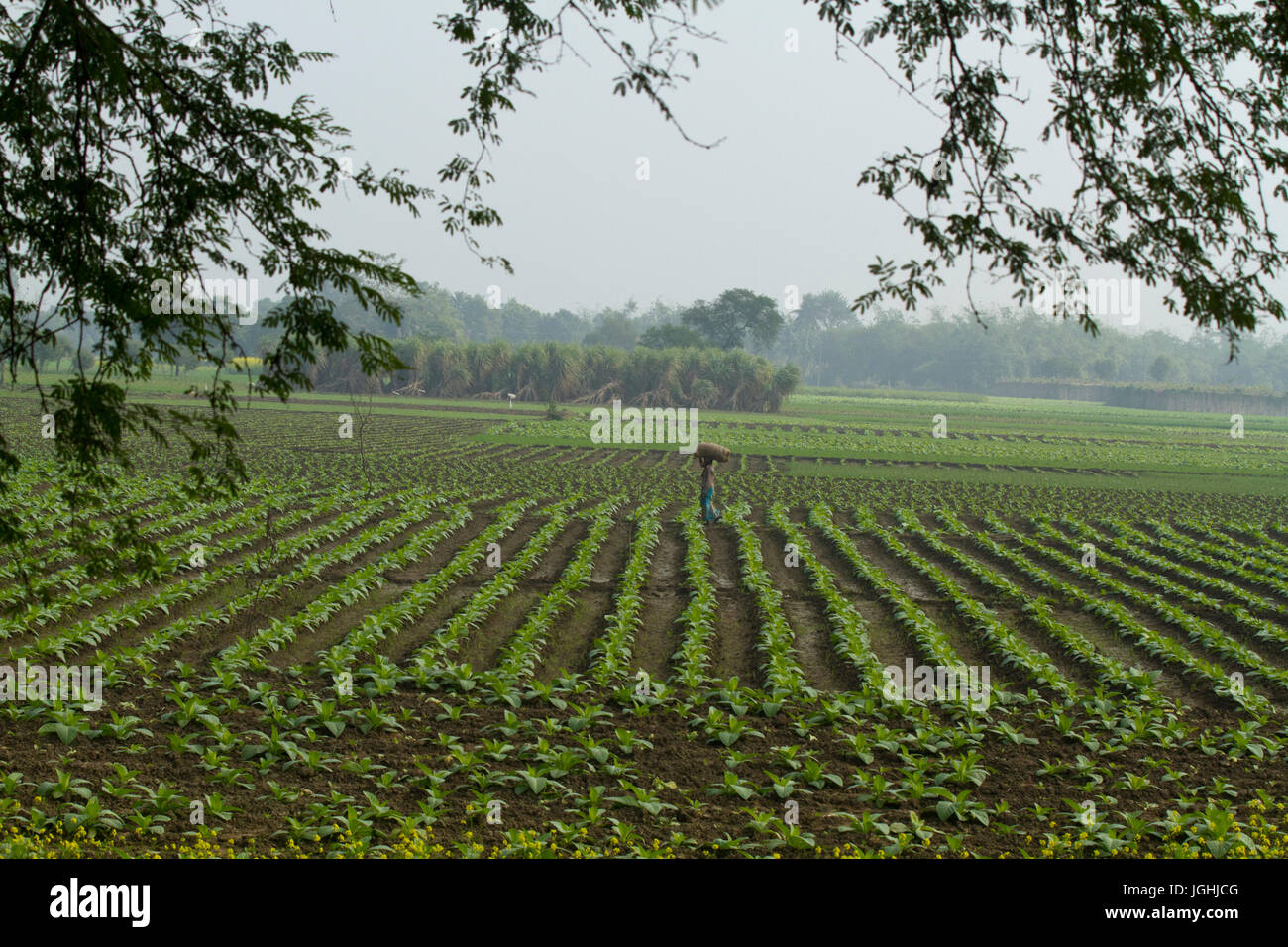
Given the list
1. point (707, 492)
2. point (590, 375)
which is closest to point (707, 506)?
point (707, 492)

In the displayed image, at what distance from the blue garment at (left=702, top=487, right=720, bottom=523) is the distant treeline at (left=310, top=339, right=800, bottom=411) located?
44040 millimetres

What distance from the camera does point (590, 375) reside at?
6700 cm

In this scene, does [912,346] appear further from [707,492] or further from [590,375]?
[707,492]

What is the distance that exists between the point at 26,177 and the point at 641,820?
5.25 meters

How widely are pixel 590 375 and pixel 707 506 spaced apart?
4762 cm

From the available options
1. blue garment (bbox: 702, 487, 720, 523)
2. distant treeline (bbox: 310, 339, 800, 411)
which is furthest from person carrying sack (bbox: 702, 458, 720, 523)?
distant treeline (bbox: 310, 339, 800, 411)

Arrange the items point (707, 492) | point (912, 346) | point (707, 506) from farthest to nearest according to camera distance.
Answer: point (912, 346) → point (707, 506) → point (707, 492)

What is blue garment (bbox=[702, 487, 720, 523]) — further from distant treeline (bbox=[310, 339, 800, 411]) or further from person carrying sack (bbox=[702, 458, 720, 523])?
distant treeline (bbox=[310, 339, 800, 411])

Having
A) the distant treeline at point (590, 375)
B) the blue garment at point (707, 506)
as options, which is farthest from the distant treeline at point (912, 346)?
the blue garment at point (707, 506)

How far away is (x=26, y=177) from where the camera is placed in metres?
5.71

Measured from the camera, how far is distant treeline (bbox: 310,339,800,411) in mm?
65188

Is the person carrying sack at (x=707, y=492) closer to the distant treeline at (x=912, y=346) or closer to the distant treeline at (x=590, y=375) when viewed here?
the distant treeline at (x=590, y=375)
